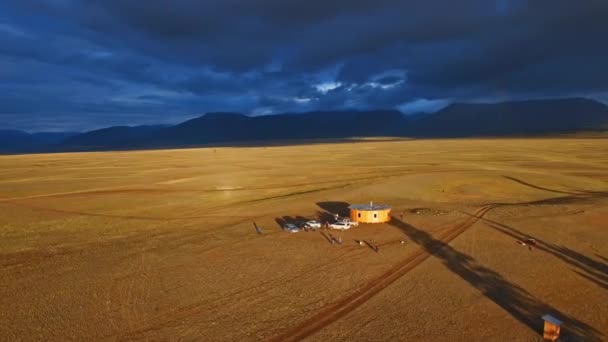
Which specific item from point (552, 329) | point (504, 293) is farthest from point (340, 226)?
point (552, 329)

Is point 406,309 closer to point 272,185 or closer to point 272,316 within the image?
point 272,316

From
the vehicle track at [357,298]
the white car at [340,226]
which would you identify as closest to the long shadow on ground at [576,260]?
the vehicle track at [357,298]

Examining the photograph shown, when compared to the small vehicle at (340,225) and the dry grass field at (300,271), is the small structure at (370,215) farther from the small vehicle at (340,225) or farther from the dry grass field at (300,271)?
the small vehicle at (340,225)

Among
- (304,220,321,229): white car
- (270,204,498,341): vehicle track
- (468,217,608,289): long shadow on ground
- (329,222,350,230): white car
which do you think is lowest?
(468,217,608,289): long shadow on ground

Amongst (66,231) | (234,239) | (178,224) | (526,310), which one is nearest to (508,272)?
(526,310)

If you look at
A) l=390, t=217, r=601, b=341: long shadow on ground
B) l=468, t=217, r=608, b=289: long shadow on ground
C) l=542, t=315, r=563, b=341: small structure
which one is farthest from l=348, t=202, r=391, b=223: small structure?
l=542, t=315, r=563, b=341: small structure

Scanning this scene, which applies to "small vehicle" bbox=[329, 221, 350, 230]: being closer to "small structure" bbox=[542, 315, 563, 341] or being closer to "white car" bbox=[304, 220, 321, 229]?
"white car" bbox=[304, 220, 321, 229]
